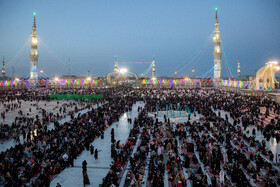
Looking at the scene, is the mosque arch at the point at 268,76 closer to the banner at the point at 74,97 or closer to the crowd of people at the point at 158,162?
the crowd of people at the point at 158,162

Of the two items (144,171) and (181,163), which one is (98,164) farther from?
(181,163)

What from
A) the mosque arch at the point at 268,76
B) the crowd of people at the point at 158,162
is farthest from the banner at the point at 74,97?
the mosque arch at the point at 268,76

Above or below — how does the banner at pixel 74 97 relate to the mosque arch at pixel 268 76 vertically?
below

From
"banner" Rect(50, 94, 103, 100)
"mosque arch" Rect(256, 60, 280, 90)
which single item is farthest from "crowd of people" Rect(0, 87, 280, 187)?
"mosque arch" Rect(256, 60, 280, 90)

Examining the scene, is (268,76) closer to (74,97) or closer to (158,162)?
(74,97)

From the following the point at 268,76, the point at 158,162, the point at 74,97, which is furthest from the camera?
the point at 74,97

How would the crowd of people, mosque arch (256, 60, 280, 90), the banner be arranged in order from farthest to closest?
the banner
mosque arch (256, 60, 280, 90)
the crowd of people

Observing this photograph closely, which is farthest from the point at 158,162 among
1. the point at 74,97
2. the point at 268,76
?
the point at 268,76

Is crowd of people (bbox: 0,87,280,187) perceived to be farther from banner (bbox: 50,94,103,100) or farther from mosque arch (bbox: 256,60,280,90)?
mosque arch (bbox: 256,60,280,90)

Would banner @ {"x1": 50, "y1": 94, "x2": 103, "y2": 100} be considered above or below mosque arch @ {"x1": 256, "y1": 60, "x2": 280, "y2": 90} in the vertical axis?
below

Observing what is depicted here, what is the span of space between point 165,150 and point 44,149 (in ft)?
19.7

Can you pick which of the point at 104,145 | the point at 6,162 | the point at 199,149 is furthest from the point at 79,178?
the point at 199,149

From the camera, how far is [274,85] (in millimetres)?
31234

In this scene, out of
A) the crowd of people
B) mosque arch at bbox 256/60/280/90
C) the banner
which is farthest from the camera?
the banner
